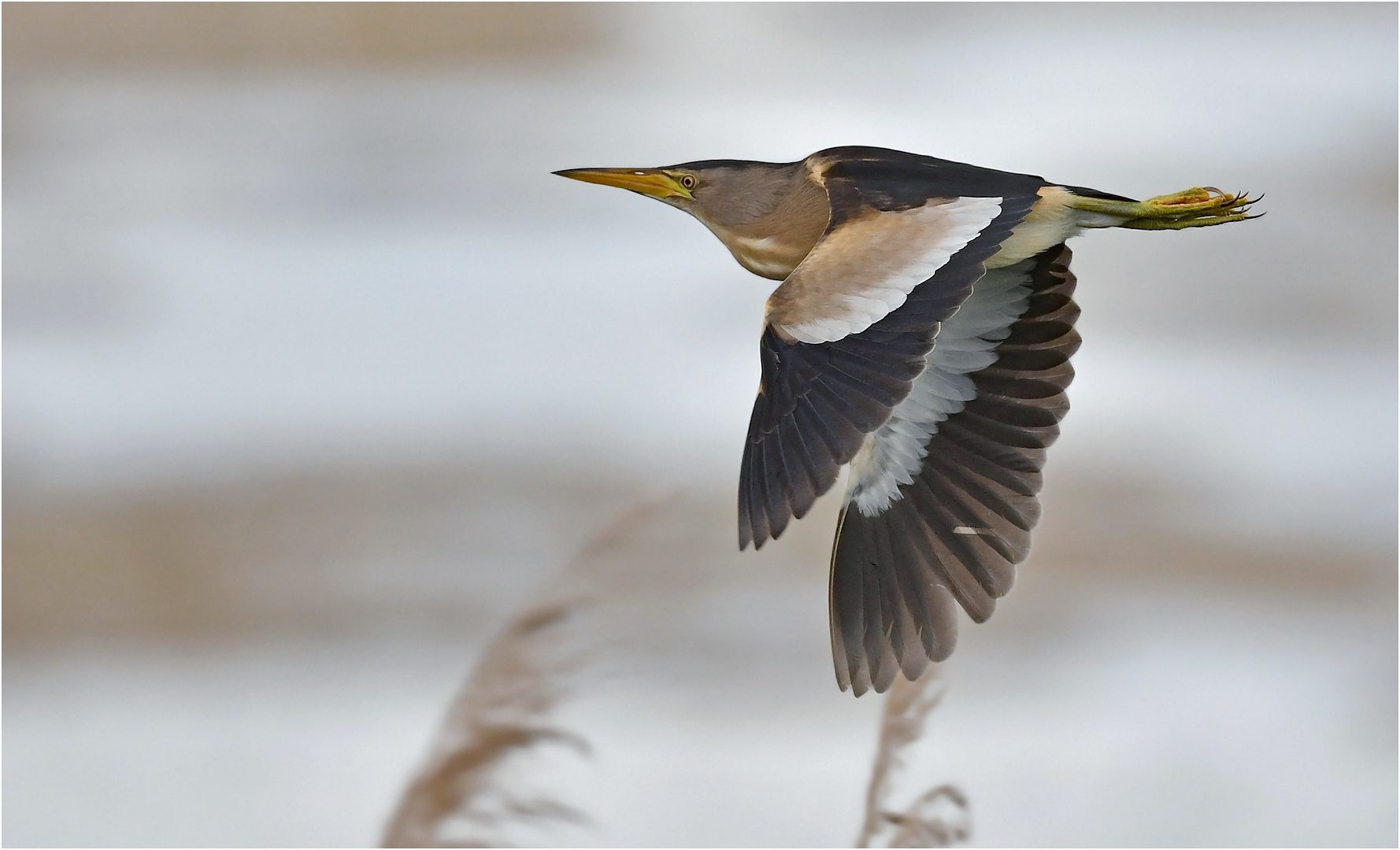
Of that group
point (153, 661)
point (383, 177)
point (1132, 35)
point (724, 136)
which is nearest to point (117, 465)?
point (153, 661)

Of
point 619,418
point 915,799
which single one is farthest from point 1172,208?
point 619,418

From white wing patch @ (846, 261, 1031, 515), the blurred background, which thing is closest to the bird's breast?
white wing patch @ (846, 261, 1031, 515)

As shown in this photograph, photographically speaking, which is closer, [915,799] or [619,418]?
[915,799]

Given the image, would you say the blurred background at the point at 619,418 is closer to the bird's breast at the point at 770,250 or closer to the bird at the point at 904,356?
the bird at the point at 904,356

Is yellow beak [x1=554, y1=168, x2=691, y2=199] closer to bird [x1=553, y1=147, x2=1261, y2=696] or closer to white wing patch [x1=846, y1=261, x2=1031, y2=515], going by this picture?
bird [x1=553, y1=147, x2=1261, y2=696]

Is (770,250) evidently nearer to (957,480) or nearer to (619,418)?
(957,480)

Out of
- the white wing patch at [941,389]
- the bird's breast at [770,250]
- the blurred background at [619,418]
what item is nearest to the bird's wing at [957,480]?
the white wing patch at [941,389]

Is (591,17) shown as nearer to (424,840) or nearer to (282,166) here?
(282,166)
